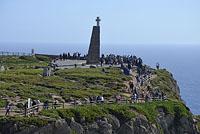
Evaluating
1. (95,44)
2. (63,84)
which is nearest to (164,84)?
(95,44)

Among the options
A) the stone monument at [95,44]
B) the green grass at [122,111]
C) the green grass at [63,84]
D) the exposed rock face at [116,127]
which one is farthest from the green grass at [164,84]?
the stone monument at [95,44]

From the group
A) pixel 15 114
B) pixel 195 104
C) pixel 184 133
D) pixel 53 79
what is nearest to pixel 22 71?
pixel 53 79

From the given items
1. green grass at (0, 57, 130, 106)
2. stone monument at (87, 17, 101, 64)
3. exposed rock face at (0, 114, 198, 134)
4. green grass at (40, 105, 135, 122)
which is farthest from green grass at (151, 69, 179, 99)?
green grass at (40, 105, 135, 122)

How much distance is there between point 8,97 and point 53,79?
12.4 m

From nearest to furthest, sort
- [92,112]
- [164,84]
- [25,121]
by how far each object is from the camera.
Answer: [25,121], [92,112], [164,84]

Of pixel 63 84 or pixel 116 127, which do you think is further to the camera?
pixel 63 84

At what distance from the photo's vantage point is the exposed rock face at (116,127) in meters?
35.6

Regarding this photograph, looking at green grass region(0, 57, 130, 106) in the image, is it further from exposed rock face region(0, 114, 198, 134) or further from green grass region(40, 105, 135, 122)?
exposed rock face region(0, 114, 198, 134)

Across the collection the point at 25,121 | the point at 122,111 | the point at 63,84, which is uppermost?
the point at 63,84

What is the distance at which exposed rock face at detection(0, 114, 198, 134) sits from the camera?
35.6m

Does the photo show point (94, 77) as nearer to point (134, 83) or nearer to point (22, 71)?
point (134, 83)

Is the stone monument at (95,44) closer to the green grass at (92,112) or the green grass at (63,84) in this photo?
the green grass at (63,84)

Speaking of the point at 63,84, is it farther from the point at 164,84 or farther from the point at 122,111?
the point at 164,84

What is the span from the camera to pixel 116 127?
42500 mm
